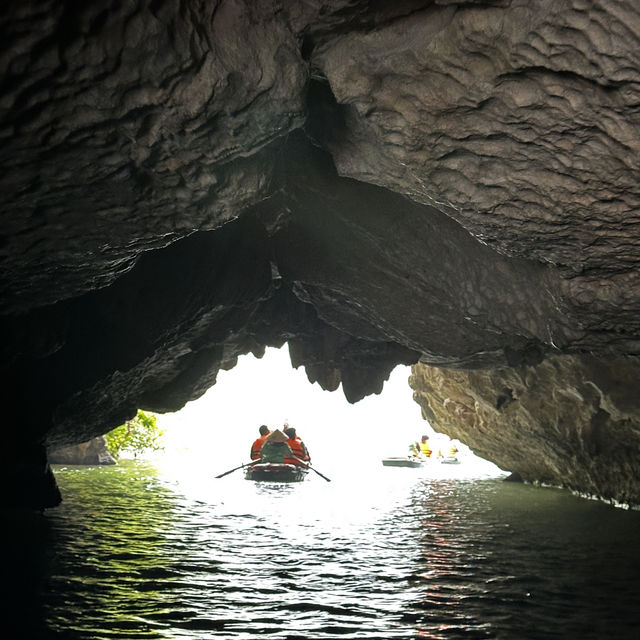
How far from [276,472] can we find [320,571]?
1186 centimetres

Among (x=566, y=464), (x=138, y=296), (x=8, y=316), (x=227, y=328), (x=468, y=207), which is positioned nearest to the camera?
(x=468, y=207)

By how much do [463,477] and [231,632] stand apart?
20.4m

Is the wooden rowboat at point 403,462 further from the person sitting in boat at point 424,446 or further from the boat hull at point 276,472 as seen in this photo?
the boat hull at point 276,472

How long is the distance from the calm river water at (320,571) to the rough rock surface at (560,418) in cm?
111

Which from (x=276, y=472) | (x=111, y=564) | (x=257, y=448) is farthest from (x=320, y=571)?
(x=257, y=448)

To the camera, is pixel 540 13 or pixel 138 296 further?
pixel 138 296

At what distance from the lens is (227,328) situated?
1164 cm

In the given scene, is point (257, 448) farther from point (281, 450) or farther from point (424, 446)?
point (424, 446)

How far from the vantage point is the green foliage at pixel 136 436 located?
29172 mm

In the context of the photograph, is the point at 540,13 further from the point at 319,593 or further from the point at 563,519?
the point at 563,519

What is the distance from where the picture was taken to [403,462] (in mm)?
29891

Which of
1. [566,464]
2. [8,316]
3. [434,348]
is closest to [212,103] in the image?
[8,316]

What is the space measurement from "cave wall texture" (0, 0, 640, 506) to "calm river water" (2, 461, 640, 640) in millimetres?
2600

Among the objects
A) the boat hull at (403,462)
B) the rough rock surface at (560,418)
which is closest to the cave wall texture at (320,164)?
the rough rock surface at (560,418)
